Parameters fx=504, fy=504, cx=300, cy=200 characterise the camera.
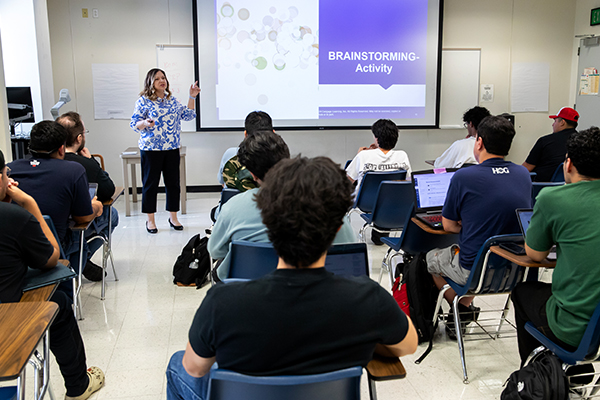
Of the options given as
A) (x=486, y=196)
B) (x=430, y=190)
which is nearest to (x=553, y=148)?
(x=430, y=190)

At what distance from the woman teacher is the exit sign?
5531 mm

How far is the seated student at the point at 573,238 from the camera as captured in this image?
5.53ft

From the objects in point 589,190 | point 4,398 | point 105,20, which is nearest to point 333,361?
point 4,398

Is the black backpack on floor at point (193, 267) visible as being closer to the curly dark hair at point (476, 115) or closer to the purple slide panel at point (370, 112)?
the curly dark hair at point (476, 115)

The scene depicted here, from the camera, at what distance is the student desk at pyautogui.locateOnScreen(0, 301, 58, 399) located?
124 cm

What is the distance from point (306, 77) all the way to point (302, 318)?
18.9 ft

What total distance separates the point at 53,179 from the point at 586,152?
7.89 ft

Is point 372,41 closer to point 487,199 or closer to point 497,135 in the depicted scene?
point 497,135

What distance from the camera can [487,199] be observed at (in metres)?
2.30

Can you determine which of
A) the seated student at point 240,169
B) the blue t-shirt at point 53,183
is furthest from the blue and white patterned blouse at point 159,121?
the blue t-shirt at point 53,183

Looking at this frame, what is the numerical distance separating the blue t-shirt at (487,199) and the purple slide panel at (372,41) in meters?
4.43

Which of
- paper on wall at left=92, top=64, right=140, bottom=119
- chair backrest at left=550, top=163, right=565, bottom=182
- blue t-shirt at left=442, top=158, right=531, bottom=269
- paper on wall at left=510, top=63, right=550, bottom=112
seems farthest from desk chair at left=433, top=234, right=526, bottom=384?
paper on wall at left=510, top=63, right=550, bottom=112

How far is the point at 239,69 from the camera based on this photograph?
20.8 feet

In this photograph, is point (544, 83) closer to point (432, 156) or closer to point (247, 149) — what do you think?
point (432, 156)
